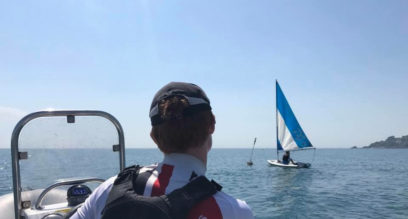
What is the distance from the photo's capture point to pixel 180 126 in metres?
1.48

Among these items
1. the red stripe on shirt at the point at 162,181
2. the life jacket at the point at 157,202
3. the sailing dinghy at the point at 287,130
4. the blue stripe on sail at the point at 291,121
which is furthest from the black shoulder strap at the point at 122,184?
the blue stripe on sail at the point at 291,121

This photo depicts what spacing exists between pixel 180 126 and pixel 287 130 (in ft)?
120

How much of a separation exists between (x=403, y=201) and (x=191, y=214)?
18377 mm

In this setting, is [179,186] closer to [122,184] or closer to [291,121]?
[122,184]

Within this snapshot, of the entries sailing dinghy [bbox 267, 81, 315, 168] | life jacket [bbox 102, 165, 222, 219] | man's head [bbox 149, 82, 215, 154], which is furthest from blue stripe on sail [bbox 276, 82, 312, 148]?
life jacket [bbox 102, 165, 222, 219]

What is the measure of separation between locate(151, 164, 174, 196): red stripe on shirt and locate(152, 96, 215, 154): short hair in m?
0.10

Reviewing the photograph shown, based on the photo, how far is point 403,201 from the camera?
53.4 ft

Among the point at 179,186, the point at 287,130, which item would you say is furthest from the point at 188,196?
the point at 287,130

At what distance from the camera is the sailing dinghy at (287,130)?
36375mm

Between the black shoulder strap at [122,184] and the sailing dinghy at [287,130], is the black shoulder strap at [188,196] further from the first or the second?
the sailing dinghy at [287,130]

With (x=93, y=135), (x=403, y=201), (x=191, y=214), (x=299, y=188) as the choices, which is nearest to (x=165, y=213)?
(x=191, y=214)

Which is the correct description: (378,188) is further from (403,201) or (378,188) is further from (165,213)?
(165,213)

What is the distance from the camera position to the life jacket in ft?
4.41

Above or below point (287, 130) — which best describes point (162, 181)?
above
